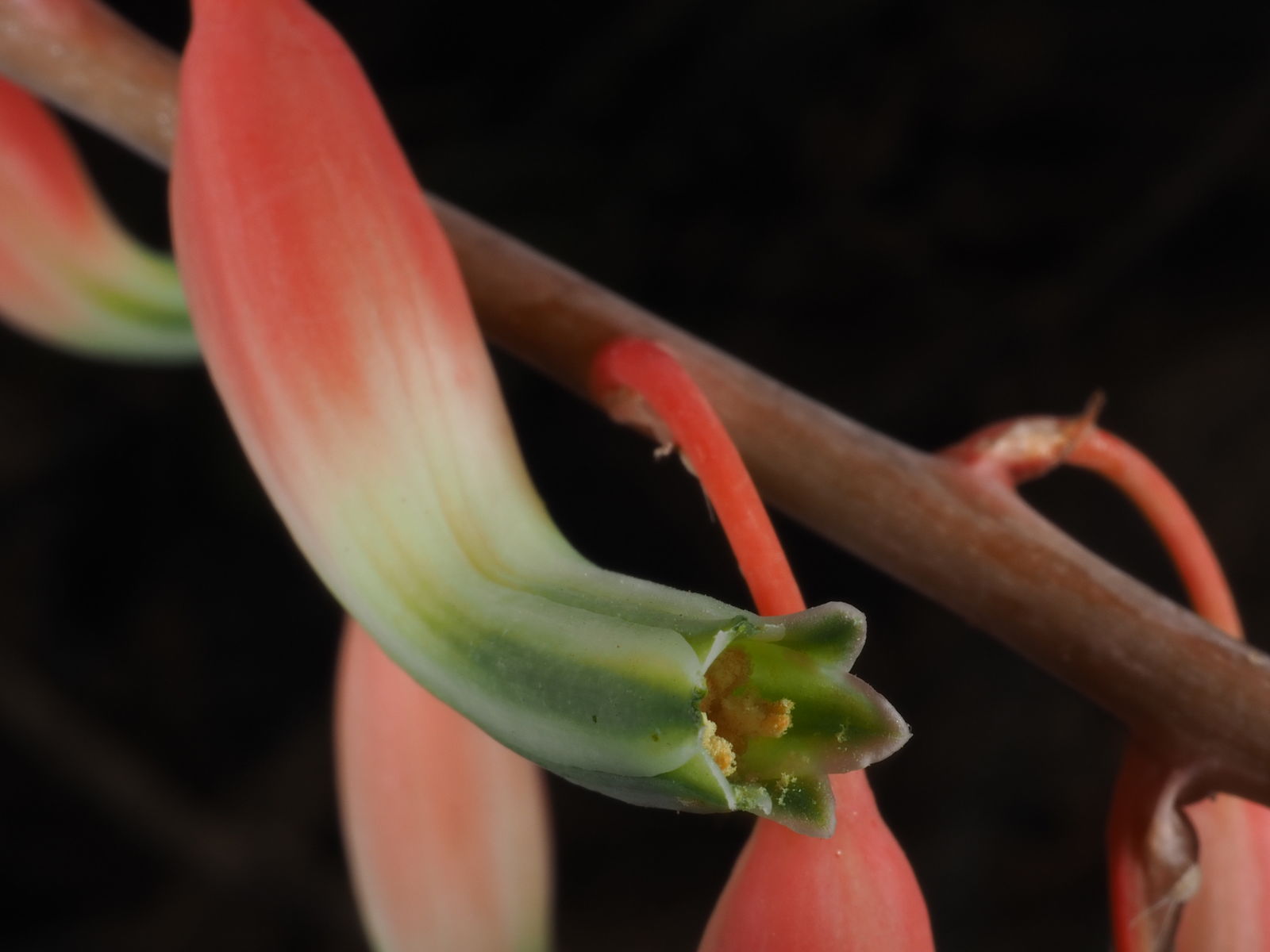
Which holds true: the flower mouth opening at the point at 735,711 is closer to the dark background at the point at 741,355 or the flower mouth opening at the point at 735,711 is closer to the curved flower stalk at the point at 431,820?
the curved flower stalk at the point at 431,820

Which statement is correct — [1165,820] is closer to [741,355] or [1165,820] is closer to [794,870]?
[794,870]

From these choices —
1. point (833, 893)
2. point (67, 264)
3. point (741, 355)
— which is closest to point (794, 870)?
point (833, 893)

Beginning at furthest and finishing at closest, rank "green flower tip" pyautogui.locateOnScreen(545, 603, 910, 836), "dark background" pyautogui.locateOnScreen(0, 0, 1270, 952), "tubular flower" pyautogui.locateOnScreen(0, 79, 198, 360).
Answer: "dark background" pyautogui.locateOnScreen(0, 0, 1270, 952) < "tubular flower" pyautogui.locateOnScreen(0, 79, 198, 360) < "green flower tip" pyautogui.locateOnScreen(545, 603, 910, 836)

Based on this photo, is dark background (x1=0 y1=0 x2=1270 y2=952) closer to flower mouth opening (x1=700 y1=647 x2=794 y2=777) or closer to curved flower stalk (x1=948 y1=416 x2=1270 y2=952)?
curved flower stalk (x1=948 y1=416 x2=1270 y2=952)

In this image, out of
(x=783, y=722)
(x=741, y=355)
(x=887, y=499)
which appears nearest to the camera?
(x=783, y=722)

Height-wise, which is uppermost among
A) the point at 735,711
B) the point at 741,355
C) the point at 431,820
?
the point at 741,355

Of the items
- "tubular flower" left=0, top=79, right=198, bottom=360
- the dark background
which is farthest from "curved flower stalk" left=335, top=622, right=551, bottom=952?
the dark background

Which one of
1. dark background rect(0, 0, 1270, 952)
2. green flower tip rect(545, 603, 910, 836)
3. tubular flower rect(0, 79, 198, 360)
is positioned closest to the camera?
green flower tip rect(545, 603, 910, 836)
